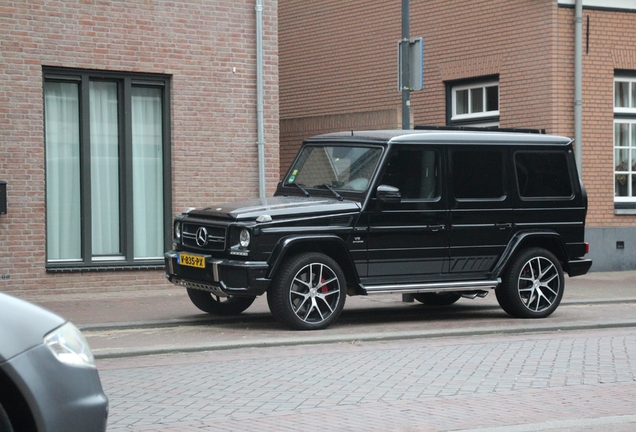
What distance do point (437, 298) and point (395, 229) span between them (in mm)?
2437

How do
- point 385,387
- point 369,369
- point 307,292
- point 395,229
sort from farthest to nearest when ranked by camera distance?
point 395,229, point 307,292, point 369,369, point 385,387

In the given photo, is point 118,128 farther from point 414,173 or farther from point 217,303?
point 414,173

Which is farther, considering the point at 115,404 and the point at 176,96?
the point at 176,96

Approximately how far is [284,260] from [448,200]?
2.24 meters

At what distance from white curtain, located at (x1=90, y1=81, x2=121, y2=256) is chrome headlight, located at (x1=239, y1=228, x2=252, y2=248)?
5209mm

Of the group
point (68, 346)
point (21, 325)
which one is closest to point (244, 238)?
point (68, 346)

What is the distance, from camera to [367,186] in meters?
11.2

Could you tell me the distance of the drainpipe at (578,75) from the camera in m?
18.2

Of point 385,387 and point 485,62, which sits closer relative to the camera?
point 385,387

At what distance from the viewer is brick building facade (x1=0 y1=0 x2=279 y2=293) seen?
562 inches

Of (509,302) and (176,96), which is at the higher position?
(176,96)

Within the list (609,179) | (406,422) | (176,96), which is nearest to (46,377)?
(406,422)

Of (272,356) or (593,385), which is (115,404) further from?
(593,385)

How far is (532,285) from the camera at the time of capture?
12.1 meters
